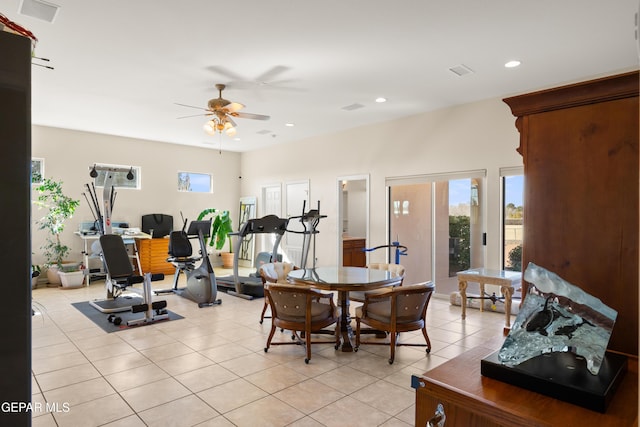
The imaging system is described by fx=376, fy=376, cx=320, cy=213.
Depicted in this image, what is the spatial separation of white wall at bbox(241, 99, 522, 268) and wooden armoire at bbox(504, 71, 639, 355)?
171 inches

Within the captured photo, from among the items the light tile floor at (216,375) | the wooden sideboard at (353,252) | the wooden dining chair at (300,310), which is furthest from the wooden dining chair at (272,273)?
the wooden sideboard at (353,252)

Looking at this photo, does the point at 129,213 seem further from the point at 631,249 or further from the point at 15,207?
Answer: the point at 631,249

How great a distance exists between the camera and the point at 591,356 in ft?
3.49

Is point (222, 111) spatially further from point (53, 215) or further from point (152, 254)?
point (152, 254)

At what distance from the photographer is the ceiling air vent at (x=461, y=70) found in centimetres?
439

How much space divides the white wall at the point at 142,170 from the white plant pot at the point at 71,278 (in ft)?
2.55

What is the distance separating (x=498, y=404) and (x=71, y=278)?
7.99 meters

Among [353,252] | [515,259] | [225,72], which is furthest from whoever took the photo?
[353,252]

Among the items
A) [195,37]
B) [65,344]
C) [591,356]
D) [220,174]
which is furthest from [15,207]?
[220,174]

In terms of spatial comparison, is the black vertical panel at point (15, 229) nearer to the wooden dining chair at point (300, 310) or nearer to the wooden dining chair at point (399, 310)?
the wooden dining chair at point (300, 310)

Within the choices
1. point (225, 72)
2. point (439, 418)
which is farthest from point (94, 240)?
point (439, 418)

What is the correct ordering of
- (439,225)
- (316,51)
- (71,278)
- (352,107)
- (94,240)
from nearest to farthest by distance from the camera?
(316,51) → (352,107) → (439,225) → (71,278) → (94,240)

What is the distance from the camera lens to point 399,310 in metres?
3.68

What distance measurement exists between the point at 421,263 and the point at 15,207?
250 inches
